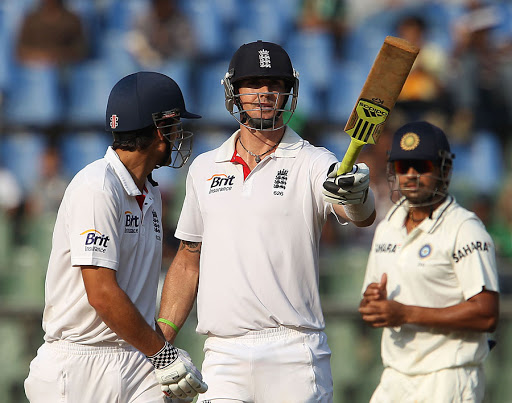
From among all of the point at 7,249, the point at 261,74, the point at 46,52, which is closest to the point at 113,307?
the point at 261,74

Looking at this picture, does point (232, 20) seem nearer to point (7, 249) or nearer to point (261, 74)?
→ point (7, 249)

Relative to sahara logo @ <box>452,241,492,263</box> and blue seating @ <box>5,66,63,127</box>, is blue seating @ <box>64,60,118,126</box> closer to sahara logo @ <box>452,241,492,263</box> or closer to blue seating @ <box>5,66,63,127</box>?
blue seating @ <box>5,66,63,127</box>

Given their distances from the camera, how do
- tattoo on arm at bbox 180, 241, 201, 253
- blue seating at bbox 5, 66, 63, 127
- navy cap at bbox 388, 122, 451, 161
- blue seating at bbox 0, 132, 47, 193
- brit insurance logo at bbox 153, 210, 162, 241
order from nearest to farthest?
A: brit insurance logo at bbox 153, 210, 162, 241, tattoo on arm at bbox 180, 241, 201, 253, navy cap at bbox 388, 122, 451, 161, blue seating at bbox 0, 132, 47, 193, blue seating at bbox 5, 66, 63, 127

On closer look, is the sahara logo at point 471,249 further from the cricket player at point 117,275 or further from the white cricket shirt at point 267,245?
the cricket player at point 117,275

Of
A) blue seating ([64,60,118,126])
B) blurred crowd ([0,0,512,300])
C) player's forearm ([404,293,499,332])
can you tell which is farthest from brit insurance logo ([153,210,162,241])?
blue seating ([64,60,118,126])

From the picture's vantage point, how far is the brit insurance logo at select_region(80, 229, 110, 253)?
3234 mm

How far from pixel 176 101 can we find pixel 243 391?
1.26 m

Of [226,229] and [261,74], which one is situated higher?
[261,74]

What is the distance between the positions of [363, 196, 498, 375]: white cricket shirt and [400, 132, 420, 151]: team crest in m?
0.35

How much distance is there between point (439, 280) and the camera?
4.27m

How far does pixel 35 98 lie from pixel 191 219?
5777mm

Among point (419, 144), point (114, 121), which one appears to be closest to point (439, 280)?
point (419, 144)

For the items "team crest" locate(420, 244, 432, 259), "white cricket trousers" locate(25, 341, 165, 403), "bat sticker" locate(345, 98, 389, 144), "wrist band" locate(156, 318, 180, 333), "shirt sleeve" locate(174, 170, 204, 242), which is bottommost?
"white cricket trousers" locate(25, 341, 165, 403)

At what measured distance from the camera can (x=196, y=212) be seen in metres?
3.87
